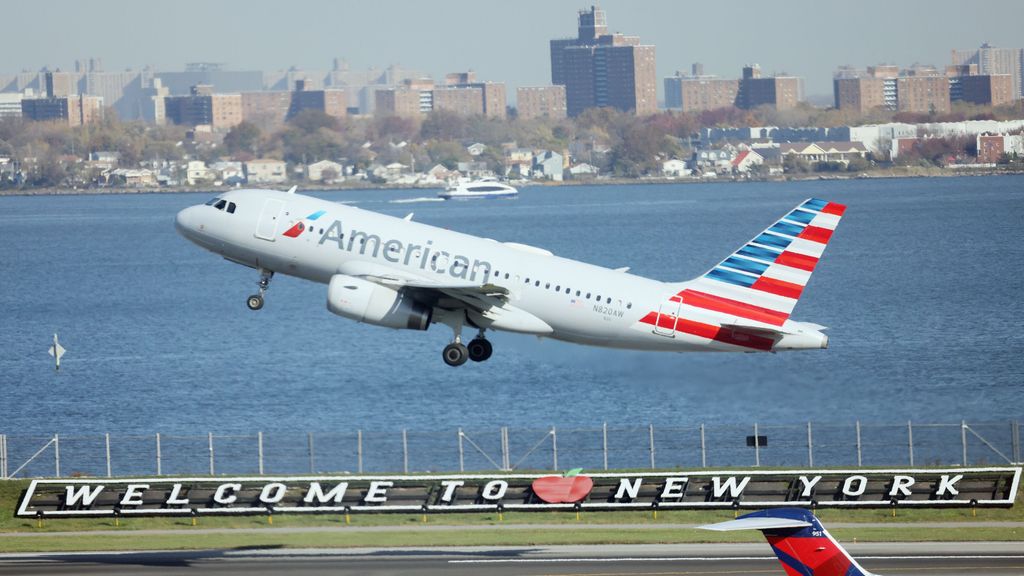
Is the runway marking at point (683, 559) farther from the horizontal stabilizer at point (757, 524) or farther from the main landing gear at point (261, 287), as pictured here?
the horizontal stabilizer at point (757, 524)

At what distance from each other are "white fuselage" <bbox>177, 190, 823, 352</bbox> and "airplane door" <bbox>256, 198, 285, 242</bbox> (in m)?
0.04

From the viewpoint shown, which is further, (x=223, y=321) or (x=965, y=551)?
(x=223, y=321)

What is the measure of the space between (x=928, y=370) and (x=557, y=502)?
220ft

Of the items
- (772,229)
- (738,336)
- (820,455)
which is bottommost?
(820,455)

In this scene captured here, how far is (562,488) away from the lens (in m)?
67.0

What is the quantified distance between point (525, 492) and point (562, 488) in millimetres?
1554

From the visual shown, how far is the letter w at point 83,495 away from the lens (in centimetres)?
6719

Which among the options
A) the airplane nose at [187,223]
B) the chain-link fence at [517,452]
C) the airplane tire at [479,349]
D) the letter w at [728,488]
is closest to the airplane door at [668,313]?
the airplane tire at [479,349]

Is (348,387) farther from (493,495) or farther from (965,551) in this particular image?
(965,551)

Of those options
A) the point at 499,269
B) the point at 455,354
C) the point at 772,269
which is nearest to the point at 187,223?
the point at 455,354

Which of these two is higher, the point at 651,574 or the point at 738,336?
the point at 738,336

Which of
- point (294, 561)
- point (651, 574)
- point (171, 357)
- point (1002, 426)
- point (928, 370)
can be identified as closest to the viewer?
point (651, 574)

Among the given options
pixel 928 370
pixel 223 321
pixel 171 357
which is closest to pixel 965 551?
pixel 928 370

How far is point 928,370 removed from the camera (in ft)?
415
